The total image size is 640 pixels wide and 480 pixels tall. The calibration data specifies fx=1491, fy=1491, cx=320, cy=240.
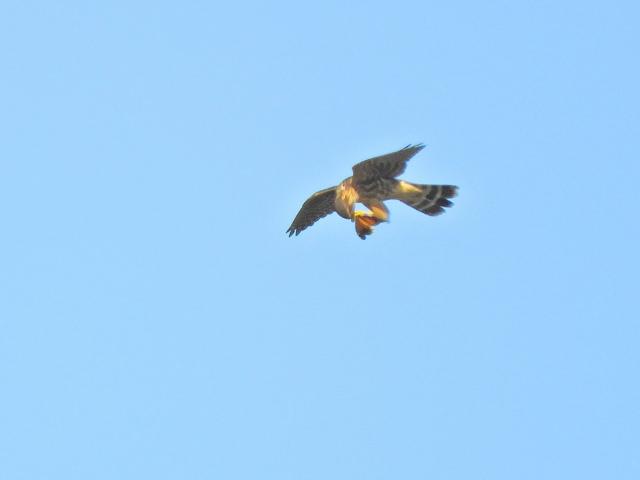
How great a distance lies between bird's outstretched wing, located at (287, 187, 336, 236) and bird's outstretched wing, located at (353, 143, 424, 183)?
1.78 meters

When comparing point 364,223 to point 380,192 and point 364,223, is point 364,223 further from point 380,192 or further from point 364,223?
point 380,192

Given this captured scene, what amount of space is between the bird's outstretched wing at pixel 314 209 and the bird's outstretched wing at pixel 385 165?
1.78 meters

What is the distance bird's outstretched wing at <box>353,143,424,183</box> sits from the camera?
24.3m

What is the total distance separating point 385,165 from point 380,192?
27.0 inches

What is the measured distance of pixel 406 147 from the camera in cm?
2419

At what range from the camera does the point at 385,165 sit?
24.7 metres

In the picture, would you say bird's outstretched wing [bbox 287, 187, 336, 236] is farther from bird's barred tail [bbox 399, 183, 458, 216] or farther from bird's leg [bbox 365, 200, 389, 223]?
bird's barred tail [bbox 399, 183, 458, 216]

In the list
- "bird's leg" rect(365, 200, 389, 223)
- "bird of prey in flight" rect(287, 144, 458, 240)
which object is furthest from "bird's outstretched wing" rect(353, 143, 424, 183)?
"bird's leg" rect(365, 200, 389, 223)

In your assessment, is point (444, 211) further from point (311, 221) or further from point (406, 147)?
point (311, 221)

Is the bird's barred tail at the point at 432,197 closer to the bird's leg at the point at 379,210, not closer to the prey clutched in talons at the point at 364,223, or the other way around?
the bird's leg at the point at 379,210

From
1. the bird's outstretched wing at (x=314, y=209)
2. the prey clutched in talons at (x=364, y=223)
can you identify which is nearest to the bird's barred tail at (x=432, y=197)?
the prey clutched in talons at (x=364, y=223)

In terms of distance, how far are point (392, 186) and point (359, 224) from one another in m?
0.86

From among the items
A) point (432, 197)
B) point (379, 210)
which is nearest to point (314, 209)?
point (379, 210)

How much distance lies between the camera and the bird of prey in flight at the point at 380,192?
81.2ft
